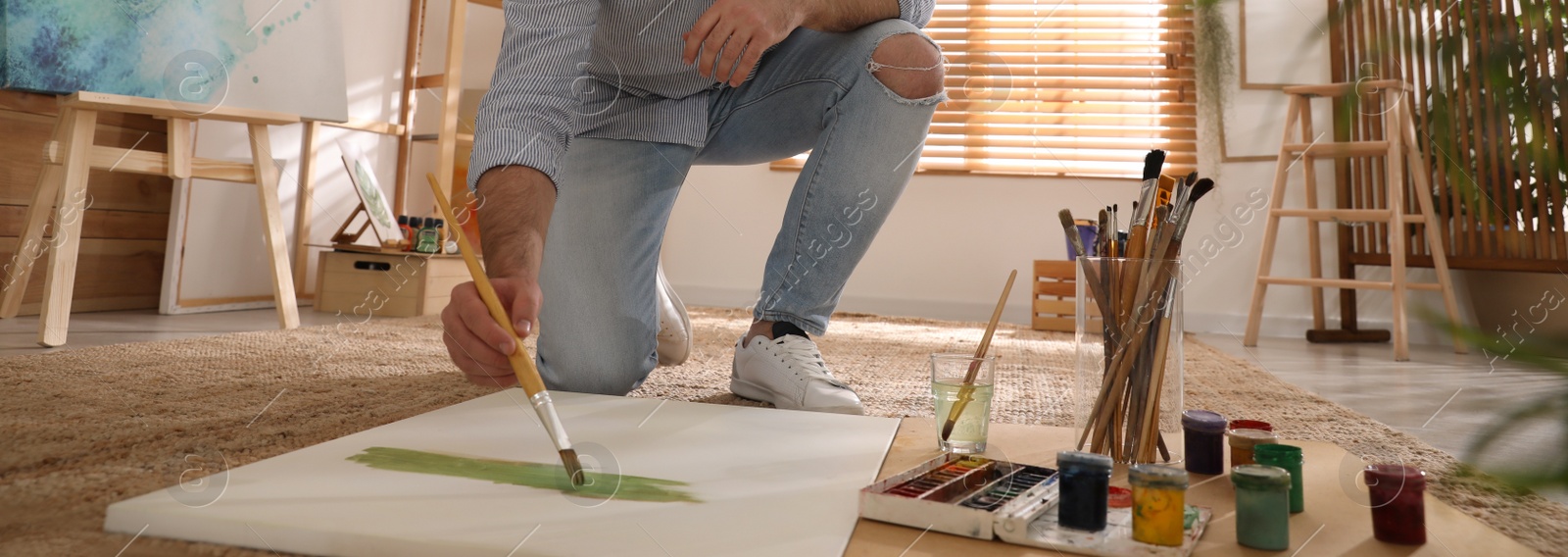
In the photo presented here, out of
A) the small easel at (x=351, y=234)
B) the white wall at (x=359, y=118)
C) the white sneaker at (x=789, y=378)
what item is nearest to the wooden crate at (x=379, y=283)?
the small easel at (x=351, y=234)

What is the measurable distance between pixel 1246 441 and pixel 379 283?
7.26ft

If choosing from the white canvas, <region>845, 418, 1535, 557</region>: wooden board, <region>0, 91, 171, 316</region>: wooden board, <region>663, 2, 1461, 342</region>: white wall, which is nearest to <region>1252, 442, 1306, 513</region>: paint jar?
<region>845, 418, 1535, 557</region>: wooden board

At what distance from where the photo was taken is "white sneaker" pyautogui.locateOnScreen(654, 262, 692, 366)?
1.48m

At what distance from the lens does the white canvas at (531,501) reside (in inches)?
20.5

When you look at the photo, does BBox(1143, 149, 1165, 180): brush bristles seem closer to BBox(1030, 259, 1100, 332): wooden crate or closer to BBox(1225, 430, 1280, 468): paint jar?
BBox(1225, 430, 1280, 468): paint jar

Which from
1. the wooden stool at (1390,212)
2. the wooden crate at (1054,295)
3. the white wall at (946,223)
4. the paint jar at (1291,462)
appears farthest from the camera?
the white wall at (946,223)

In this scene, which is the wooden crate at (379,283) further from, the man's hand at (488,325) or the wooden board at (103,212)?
the man's hand at (488,325)

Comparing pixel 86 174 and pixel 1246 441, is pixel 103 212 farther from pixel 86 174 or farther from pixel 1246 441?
pixel 1246 441

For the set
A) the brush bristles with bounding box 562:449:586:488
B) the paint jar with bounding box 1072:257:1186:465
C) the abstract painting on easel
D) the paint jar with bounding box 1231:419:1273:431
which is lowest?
the brush bristles with bounding box 562:449:586:488

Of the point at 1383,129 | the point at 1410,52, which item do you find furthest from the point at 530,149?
the point at 1383,129

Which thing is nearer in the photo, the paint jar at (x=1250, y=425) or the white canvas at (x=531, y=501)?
the white canvas at (x=531, y=501)

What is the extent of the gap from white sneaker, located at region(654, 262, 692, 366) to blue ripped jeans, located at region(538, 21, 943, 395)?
0.69 ft

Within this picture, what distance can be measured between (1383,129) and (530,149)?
96.0 inches

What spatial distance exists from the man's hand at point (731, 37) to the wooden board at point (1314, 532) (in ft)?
1.26
